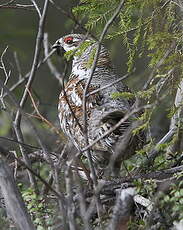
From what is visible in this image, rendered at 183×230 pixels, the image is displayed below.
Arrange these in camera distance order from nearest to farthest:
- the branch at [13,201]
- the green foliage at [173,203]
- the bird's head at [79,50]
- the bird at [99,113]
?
the branch at [13,201] → the green foliage at [173,203] → the bird at [99,113] → the bird's head at [79,50]

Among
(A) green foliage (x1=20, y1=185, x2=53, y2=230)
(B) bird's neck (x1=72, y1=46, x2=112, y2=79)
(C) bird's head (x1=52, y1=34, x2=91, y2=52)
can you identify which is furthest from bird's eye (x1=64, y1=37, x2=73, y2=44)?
(A) green foliage (x1=20, y1=185, x2=53, y2=230)

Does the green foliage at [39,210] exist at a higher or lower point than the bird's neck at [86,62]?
lower

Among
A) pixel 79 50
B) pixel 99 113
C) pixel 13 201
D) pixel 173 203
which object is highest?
pixel 79 50

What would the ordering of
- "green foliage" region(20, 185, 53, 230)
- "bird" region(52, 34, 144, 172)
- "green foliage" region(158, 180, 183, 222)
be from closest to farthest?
"green foliage" region(158, 180, 183, 222), "green foliage" region(20, 185, 53, 230), "bird" region(52, 34, 144, 172)

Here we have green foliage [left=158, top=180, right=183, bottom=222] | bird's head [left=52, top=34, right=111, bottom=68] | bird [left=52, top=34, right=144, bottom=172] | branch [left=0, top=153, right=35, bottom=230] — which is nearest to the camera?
branch [left=0, top=153, right=35, bottom=230]

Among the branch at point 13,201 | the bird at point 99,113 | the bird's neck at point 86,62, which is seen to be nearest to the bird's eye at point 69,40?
the bird's neck at point 86,62

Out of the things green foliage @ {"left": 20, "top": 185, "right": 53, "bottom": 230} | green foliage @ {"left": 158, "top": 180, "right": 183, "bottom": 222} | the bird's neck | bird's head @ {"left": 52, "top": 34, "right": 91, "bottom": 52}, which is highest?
bird's head @ {"left": 52, "top": 34, "right": 91, "bottom": 52}

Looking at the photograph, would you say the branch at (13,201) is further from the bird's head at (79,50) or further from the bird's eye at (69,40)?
the bird's eye at (69,40)

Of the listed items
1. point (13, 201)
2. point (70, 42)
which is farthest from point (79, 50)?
point (13, 201)

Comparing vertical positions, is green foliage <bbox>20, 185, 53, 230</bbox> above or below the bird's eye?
below

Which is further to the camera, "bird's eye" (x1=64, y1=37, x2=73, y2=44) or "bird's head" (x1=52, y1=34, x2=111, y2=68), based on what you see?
"bird's eye" (x1=64, y1=37, x2=73, y2=44)

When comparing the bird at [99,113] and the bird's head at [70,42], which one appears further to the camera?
the bird's head at [70,42]

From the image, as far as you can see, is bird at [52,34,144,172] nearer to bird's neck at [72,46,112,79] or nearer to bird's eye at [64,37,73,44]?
bird's neck at [72,46,112,79]

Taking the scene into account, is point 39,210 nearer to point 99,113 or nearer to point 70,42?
point 99,113
